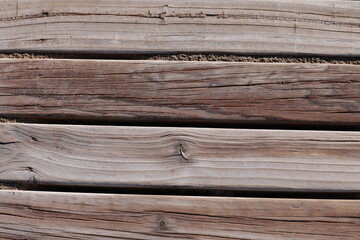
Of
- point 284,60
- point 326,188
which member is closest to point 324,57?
point 284,60

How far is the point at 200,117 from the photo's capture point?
942 millimetres

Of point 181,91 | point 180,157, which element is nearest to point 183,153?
point 180,157

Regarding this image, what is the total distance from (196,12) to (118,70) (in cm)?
23

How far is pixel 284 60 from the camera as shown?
3.14ft

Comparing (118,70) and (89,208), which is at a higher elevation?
(118,70)

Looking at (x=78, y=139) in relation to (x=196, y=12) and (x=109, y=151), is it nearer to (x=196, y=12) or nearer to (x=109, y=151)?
(x=109, y=151)

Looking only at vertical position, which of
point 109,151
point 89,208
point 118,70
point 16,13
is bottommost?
point 89,208

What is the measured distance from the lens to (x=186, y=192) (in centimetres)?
96

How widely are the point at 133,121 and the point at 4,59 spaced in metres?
0.34

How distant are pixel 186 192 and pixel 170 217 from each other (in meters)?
0.07

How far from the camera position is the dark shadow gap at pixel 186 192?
3.10 ft

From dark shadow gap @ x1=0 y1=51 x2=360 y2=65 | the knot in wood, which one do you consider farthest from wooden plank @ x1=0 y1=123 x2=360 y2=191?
dark shadow gap @ x1=0 y1=51 x2=360 y2=65

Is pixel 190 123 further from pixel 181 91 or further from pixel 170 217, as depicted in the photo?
pixel 170 217

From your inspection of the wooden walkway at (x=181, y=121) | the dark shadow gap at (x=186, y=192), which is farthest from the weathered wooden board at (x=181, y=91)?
the dark shadow gap at (x=186, y=192)
